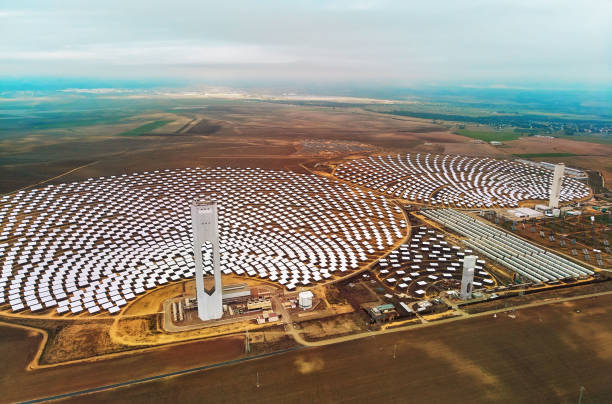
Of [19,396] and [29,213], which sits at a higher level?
[29,213]

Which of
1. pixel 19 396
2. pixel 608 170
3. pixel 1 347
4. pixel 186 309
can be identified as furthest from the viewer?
pixel 608 170

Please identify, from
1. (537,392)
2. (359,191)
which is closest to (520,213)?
(359,191)

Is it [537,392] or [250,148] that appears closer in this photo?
[537,392]

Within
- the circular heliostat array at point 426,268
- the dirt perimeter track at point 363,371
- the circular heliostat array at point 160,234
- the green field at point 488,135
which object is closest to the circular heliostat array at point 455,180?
the circular heliostat array at point 160,234

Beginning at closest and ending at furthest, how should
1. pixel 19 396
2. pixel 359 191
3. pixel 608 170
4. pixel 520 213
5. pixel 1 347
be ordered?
pixel 19 396, pixel 1 347, pixel 520 213, pixel 359 191, pixel 608 170

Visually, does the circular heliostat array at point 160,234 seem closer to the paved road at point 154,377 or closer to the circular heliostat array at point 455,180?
the paved road at point 154,377

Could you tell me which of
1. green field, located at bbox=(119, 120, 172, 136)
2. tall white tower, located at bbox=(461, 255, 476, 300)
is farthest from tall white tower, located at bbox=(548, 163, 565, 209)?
green field, located at bbox=(119, 120, 172, 136)

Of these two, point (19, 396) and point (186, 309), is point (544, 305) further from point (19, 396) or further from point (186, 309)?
point (19, 396)
